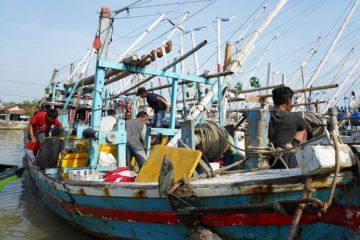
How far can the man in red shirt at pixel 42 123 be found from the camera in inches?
336

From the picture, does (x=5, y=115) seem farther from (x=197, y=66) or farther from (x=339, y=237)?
(x=339, y=237)

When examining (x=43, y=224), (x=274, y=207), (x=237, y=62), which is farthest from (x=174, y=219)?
(x=237, y=62)

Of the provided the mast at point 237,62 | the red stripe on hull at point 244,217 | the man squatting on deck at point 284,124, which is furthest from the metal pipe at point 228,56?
the red stripe on hull at point 244,217

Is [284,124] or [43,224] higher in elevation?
[284,124]

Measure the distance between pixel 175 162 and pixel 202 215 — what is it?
762 mm

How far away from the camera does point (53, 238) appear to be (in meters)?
6.12

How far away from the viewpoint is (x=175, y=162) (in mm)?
4094

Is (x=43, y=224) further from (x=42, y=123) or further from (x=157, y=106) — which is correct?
(x=157, y=106)

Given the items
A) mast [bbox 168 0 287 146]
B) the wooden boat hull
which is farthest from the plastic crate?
mast [bbox 168 0 287 146]

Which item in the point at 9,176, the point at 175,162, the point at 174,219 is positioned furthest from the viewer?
the point at 9,176

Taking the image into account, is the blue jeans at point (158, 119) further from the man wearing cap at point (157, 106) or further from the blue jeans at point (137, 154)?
the blue jeans at point (137, 154)

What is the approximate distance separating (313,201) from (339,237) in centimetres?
58

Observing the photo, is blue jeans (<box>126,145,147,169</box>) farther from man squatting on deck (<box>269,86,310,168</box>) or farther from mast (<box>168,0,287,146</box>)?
man squatting on deck (<box>269,86,310,168</box>)

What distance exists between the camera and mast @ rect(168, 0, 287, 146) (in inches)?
264
